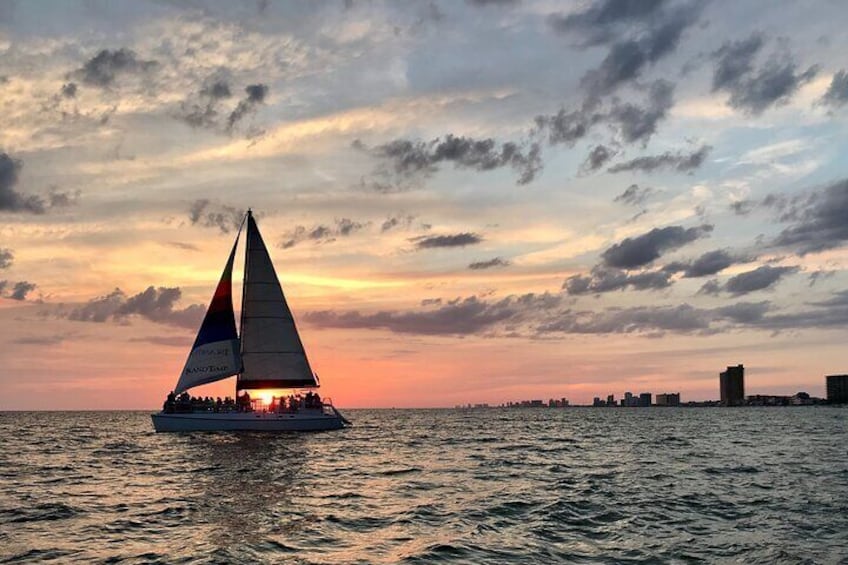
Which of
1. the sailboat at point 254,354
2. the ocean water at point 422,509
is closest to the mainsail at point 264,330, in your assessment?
the sailboat at point 254,354

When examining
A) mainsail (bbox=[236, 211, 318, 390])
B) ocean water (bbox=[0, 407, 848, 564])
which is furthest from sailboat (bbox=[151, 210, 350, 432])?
ocean water (bbox=[0, 407, 848, 564])

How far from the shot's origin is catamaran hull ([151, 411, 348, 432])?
6606 cm

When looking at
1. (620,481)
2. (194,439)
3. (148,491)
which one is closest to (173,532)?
(148,491)

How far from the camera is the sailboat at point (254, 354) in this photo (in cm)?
6975

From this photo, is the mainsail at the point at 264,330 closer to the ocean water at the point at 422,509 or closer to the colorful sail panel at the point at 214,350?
the colorful sail panel at the point at 214,350

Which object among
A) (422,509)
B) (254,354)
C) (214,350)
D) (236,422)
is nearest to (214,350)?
(214,350)

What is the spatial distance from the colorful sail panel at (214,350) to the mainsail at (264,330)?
1122 mm

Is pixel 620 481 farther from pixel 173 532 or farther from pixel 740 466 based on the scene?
pixel 173 532

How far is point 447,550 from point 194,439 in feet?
168

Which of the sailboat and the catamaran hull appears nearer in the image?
the catamaran hull

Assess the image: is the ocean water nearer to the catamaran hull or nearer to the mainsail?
the catamaran hull

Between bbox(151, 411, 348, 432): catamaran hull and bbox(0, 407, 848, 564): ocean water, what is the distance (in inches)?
565

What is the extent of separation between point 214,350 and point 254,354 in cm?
370

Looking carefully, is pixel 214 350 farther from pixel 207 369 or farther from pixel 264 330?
pixel 264 330
